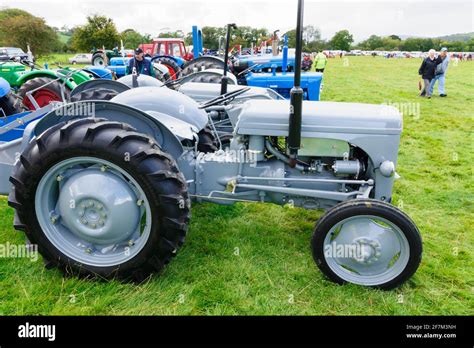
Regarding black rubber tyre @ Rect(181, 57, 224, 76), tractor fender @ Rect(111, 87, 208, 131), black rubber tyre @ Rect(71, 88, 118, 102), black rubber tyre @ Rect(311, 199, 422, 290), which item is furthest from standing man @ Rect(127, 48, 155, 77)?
black rubber tyre @ Rect(311, 199, 422, 290)

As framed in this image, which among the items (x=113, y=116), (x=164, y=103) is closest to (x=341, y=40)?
(x=164, y=103)

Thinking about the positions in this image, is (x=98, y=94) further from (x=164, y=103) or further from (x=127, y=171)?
(x=127, y=171)

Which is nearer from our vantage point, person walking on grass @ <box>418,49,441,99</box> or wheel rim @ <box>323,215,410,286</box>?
wheel rim @ <box>323,215,410,286</box>

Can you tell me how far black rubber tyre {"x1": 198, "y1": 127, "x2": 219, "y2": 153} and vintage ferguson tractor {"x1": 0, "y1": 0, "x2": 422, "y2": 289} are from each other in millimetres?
629

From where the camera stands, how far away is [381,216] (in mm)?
2467

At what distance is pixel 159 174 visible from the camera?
2361mm

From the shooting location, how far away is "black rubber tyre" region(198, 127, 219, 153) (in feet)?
12.3

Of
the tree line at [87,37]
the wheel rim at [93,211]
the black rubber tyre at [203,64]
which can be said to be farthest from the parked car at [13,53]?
the wheel rim at [93,211]

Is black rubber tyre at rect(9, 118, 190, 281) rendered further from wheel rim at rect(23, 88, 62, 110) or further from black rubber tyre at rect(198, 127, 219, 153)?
wheel rim at rect(23, 88, 62, 110)

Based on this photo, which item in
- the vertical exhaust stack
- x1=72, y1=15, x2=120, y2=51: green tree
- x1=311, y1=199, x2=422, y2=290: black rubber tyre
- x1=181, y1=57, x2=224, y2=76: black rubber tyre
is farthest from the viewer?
x1=72, y1=15, x2=120, y2=51: green tree

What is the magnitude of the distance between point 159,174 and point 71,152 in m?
0.55

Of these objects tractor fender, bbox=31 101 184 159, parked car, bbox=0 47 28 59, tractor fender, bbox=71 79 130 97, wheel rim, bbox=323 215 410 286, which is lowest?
wheel rim, bbox=323 215 410 286

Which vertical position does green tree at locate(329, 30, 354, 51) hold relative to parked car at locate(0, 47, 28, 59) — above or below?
above

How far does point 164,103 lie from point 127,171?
92cm
